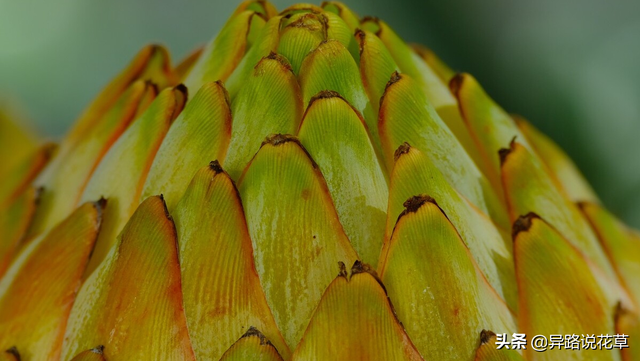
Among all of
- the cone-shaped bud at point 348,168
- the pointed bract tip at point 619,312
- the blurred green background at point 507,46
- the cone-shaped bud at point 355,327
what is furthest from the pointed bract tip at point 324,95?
the blurred green background at point 507,46

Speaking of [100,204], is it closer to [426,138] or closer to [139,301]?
[139,301]

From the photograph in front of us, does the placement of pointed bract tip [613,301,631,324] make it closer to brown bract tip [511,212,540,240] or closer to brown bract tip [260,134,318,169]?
brown bract tip [511,212,540,240]

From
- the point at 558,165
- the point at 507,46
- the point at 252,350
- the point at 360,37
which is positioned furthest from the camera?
the point at 507,46

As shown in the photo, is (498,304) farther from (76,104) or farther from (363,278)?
(76,104)

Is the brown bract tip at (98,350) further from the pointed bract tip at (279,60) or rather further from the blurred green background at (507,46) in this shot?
A: the blurred green background at (507,46)

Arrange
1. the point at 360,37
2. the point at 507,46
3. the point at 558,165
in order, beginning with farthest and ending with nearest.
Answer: the point at 507,46 < the point at 558,165 < the point at 360,37

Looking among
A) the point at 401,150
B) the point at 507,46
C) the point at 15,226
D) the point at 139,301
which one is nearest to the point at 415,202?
the point at 401,150
